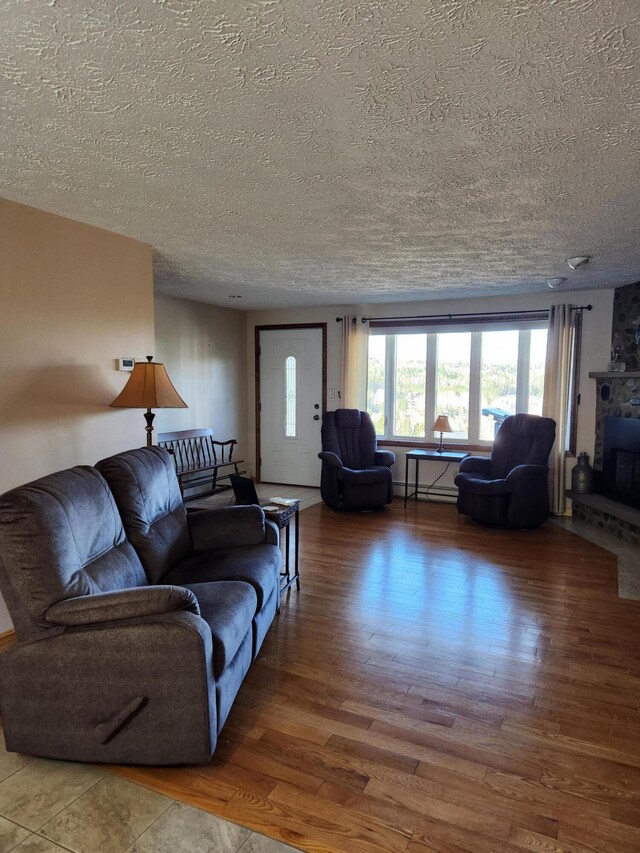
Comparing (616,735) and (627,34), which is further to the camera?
(616,735)

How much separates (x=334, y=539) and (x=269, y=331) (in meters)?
3.48

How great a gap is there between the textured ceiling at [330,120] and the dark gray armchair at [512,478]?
2201mm

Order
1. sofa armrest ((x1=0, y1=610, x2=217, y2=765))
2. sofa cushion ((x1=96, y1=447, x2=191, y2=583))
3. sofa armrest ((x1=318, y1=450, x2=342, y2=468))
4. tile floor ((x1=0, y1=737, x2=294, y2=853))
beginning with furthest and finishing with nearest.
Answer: sofa armrest ((x1=318, y1=450, x2=342, y2=468)), sofa cushion ((x1=96, y1=447, x2=191, y2=583)), sofa armrest ((x1=0, y1=610, x2=217, y2=765)), tile floor ((x1=0, y1=737, x2=294, y2=853))

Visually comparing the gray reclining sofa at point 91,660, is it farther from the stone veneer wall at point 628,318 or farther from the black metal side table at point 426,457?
the stone veneer wall at point 628,318

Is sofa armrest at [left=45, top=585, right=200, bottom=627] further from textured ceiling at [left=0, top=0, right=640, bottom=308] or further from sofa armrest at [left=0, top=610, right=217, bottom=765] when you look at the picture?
textured ceiling at [left=0, top=0, right=640, bottom=308]

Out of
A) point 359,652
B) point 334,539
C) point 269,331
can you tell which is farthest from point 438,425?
point 359,652

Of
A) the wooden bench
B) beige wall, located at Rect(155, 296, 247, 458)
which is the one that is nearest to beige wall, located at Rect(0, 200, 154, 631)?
the wooden bench

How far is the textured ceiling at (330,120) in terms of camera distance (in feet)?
4.74

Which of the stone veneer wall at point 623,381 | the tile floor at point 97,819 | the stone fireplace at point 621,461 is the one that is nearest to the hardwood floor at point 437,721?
the tile floor at point 97,819

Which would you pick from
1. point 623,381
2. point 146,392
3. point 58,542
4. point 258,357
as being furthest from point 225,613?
point 258,357

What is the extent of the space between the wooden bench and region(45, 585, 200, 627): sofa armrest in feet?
11.2

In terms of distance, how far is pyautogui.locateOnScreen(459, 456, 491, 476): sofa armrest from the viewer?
19.0 feet

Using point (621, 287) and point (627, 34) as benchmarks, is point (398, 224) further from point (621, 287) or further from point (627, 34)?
point (621, 287)

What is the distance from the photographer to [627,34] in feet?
4.79
